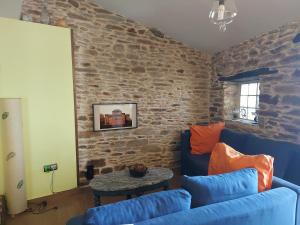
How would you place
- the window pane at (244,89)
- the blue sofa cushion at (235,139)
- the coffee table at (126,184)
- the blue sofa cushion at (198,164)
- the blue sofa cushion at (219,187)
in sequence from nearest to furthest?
the blue sofa cushion at (219,187)
the coffee table at (126,184)
the blue sofa cushion at (198,164)
the blue sofa cushion at (235,139)
the window pane at (244,89)

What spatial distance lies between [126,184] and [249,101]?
2577 millimetres

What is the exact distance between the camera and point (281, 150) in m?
2.64

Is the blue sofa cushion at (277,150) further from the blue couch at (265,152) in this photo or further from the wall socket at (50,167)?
the wall socket at (50,167)

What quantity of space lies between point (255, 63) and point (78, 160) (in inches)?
122

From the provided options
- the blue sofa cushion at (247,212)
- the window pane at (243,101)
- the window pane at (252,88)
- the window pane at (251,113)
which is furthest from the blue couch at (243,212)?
the window pane at (243,101)

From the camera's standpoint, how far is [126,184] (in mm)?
2473

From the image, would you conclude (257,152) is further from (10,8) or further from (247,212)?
(10,8)

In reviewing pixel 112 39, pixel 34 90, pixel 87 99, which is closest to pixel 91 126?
pixel 87 99

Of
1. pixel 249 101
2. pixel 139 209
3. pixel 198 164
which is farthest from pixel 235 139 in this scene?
pixel 139 209

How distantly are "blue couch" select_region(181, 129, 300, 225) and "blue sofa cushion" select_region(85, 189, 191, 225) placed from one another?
0.96 metres

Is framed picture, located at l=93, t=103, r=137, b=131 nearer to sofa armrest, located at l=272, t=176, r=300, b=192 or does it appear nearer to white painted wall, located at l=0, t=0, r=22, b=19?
white painted wall, located at l=0, t=0, r=22, b=19

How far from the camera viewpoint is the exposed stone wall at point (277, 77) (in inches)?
109

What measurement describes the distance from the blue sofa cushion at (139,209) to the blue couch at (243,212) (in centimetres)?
1

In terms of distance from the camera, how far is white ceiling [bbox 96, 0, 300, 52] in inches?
100
